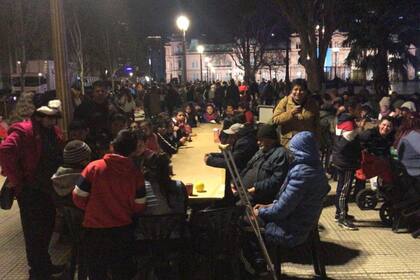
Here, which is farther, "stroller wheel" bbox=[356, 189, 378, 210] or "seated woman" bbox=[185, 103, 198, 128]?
"seated woman" bbox=[185, 103, 198, 128]

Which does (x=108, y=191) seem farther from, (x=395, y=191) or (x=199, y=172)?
(x=395, y=191)

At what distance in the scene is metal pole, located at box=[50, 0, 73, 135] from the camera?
7160 mm

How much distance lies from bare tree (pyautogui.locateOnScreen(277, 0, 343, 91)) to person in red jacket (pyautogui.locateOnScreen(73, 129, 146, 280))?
12.5 meters

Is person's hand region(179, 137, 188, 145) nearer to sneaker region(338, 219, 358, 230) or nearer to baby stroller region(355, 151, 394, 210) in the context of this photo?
baby stroller region(355, 151, 394, 210)

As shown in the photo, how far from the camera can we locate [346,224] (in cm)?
687

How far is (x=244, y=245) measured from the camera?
207 inches

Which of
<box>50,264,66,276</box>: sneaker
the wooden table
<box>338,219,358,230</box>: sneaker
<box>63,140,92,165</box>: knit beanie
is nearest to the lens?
<box>63,140,92,165</box>: knit beanie

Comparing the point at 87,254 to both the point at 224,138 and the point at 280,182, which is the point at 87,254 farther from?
the point at 224,138

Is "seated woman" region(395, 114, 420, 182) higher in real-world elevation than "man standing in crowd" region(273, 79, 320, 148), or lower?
lower

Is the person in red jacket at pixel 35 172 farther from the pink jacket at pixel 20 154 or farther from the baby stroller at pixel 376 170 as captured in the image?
the baby stroller at pixel 376 170

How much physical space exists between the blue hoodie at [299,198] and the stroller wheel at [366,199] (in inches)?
121

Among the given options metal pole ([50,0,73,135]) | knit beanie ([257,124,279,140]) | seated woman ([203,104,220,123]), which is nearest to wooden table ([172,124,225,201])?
knit beanie ([257,124,279,140])

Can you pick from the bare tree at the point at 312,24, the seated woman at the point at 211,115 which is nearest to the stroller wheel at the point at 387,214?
the bare tree at the point at 312,24

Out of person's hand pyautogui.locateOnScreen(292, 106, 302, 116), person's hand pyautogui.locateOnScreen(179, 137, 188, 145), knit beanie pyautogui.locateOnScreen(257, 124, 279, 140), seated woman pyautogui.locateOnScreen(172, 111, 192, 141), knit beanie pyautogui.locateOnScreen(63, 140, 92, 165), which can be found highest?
person's hand pyautogui.locateOnScreen(292, 106, 302, 116)
